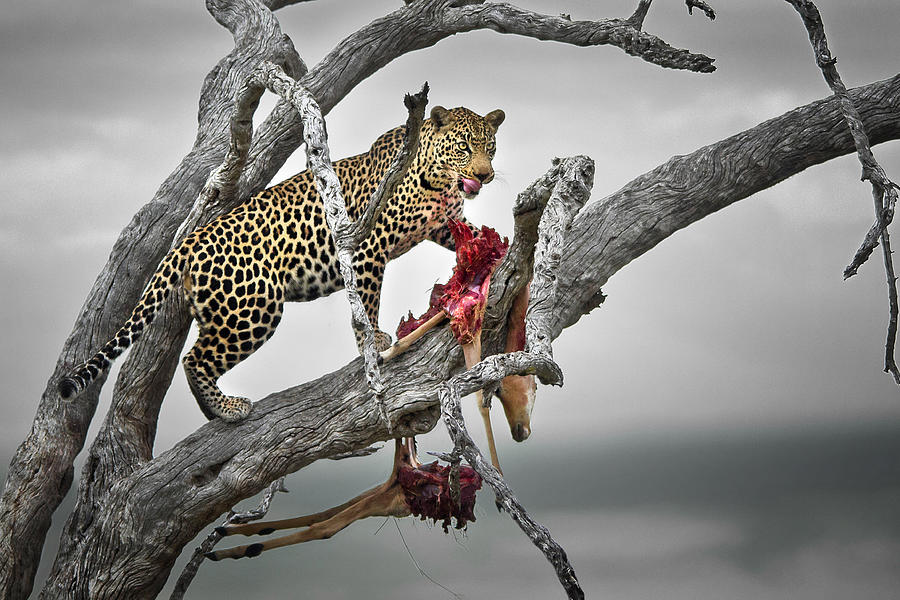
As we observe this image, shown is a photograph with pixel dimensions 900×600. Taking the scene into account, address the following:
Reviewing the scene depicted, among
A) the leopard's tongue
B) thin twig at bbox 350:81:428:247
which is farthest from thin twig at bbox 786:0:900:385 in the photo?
thin twig at bbox 350:81:428:247

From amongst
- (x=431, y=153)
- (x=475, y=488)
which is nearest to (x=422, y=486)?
(x=475, y=488)

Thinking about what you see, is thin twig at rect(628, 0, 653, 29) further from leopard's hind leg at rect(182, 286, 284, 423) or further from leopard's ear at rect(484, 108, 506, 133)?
leopard's hind leg at rect(182, 286, 284, 423)

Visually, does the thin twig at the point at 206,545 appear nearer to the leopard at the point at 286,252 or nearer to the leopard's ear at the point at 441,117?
the leopard at the point at 286,252

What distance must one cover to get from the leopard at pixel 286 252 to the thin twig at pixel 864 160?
1241mm

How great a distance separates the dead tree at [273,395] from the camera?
410 cm

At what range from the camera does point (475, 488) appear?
4.10 metres

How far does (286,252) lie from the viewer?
4129 mm

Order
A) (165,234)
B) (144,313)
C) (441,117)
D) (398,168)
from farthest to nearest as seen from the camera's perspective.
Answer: (165,234)
(144,313)
(441,117)
(398,168)

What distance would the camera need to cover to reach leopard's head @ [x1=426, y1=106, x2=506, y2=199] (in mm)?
3992

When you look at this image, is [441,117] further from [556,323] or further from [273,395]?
[273,395]

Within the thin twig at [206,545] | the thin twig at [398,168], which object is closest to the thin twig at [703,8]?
the thin twig at [398,168]

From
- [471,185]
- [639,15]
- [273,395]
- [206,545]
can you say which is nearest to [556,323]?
[471,185]

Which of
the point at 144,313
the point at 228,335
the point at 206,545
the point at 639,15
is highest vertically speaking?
the point at 639,15

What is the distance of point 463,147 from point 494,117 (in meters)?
0.21
